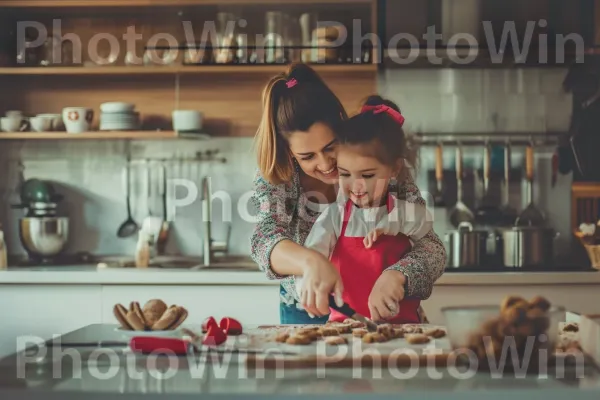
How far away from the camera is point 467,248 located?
288cm

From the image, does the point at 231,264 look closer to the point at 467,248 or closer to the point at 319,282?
the point at 467,248

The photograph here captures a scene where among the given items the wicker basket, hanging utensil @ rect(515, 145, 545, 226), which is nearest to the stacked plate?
hanging utensil @ rect(515, 145, 545, 226)

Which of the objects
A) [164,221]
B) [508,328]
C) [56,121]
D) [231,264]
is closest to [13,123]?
[56,121]

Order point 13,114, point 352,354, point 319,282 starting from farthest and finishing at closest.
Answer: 1. point 13,114
2. point 319,282
3. point 352,354

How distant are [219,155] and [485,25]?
3.76ft

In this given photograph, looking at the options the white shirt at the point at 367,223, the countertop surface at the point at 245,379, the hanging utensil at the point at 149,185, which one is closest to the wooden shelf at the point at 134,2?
the hanging utensil at the point at 149,185

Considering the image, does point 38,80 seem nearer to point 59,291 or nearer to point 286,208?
point 59,291

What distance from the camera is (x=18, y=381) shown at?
3.67ft

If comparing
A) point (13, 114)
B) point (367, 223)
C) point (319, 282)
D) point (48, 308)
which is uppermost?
point (13, 114)

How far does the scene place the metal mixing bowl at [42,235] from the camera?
9.90 ft

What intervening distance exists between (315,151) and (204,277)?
957 millimetres

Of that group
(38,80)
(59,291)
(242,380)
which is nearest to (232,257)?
(59,291)

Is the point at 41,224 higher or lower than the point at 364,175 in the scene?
lower

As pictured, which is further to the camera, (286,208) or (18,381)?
(286,208)
